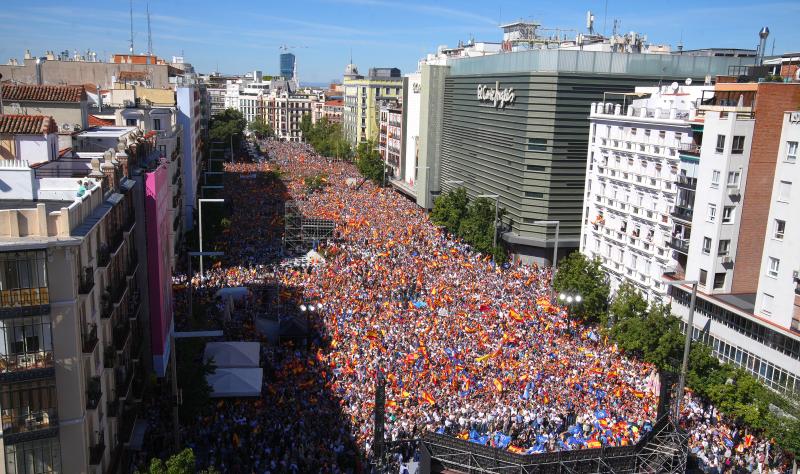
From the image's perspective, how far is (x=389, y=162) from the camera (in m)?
101

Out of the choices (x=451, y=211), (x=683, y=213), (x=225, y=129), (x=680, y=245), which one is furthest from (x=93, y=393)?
(x=225, y=129)

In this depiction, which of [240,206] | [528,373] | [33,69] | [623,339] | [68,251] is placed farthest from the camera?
[240,206]

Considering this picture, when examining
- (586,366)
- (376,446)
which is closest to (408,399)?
(376,446)

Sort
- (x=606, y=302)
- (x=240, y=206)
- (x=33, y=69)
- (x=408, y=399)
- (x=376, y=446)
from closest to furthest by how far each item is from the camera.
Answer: (x=376, y=446) < (x=408, y=399) < (x=606, y=302) < (x=33, y=69) < (x=240, y=206)

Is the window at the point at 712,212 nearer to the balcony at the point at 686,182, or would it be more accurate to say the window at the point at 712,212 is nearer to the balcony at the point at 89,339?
the balcony at the point at 686,182

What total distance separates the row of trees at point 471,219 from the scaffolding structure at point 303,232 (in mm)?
10681

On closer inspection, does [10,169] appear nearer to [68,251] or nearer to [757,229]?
[68,251]

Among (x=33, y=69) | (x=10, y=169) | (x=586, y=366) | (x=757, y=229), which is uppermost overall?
(x=33, y=69)

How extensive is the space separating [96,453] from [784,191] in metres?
27.6

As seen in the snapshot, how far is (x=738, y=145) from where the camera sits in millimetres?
31047

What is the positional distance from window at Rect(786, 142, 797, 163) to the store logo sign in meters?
26.6

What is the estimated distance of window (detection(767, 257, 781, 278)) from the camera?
28.6 metres

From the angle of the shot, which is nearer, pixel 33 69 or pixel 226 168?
pixel 33 69

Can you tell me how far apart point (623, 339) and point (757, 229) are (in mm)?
8202
